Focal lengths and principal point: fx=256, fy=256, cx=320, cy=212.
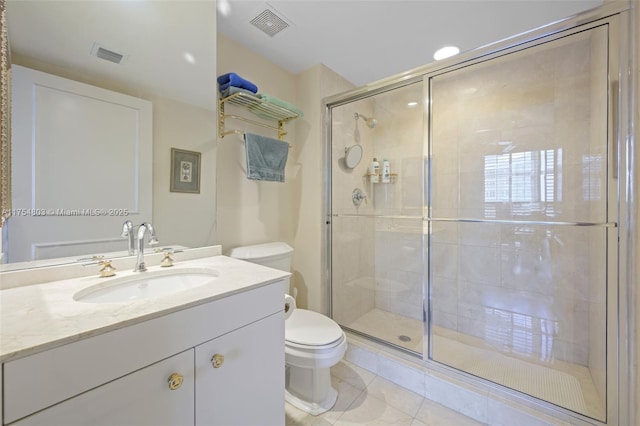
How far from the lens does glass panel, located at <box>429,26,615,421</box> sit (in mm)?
1435

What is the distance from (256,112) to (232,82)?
0.31 meters

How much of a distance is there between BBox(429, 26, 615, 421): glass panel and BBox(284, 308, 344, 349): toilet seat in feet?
2.54

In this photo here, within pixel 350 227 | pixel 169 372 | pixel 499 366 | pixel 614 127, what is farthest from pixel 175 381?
pixel 614 127

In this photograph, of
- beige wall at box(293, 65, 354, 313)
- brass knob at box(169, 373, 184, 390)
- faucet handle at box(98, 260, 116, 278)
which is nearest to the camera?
brass knob at box(169, 373, 184, 390)

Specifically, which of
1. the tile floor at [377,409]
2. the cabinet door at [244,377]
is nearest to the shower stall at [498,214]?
the tile floor at [377,409]

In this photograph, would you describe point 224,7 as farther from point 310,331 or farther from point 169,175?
point 310,331

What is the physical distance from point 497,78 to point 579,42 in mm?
465

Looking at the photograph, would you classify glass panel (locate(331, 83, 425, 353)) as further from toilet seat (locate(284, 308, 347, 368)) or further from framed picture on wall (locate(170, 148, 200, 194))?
framed picture on wall (locate(170, 148, 200, 194))

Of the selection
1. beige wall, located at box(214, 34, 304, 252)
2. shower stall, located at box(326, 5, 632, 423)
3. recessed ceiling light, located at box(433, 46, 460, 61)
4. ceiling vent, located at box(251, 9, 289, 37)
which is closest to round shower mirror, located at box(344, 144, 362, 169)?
shower stall, located at box(326, 5, 632, 423)

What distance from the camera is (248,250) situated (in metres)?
1.67

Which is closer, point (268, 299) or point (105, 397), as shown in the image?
point (105, 397)

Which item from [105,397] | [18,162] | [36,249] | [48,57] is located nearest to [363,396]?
[105,397]

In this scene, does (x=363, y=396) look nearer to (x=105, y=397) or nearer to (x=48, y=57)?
(x=105, y=397)

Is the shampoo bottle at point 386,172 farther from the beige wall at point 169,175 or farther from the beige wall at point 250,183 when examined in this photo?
the beige wall at point 169,175
